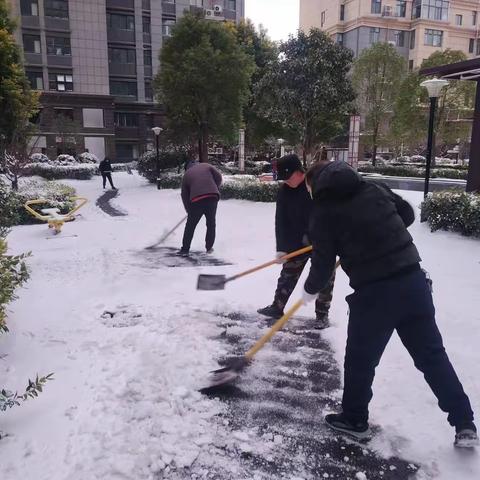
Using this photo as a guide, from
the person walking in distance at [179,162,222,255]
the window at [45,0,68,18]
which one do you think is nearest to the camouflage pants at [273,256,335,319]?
the person walking in distance at [179,162,222,255]

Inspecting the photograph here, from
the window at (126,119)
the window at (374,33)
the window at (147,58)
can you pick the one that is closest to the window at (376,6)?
the window at (374,33)

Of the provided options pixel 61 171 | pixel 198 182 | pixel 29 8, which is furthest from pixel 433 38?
pixel 198 182

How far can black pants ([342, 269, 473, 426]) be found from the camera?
7.49 feet

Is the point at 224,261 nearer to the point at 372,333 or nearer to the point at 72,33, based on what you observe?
the point at 372,333

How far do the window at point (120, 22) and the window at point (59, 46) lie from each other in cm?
417

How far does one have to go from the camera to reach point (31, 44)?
3164 centimetres

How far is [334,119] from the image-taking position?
15.8 metres

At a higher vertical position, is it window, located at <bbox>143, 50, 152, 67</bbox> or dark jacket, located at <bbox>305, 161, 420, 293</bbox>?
window, located at <bbox>143, 50, 152, 67</bbox>

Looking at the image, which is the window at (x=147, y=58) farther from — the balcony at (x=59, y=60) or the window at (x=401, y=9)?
the window at (x=401, y=9)

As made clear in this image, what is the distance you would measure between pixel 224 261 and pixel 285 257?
2589 mm

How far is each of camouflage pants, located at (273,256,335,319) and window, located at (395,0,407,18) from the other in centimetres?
4829

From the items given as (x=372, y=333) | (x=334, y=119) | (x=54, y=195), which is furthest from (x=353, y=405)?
(x=334, y=119)

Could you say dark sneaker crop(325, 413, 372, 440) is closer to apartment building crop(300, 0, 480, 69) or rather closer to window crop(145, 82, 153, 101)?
window crop(145, 82, 153, 101)

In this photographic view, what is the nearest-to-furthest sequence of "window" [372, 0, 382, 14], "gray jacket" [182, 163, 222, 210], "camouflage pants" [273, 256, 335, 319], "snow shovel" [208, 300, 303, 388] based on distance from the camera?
"snow shovel" [208, 300, 303, 388] < "camouflage pants" [273, 256, 335, 319] < "gray jacket" [182, 163, 222, 210] < "window" [372, 0, 382, 14]
